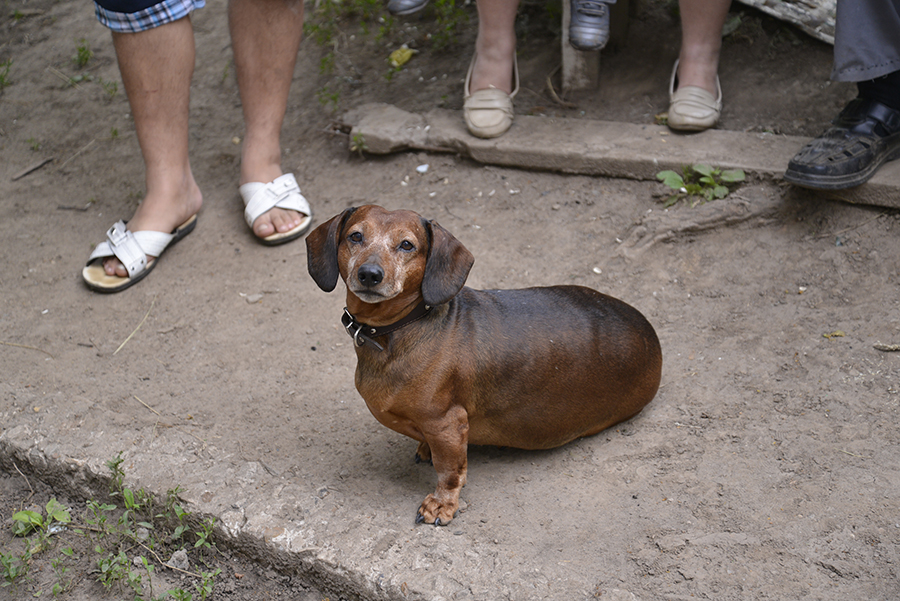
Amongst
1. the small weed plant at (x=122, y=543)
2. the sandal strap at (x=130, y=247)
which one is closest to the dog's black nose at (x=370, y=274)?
the small weed plant at (x=122, y=543)

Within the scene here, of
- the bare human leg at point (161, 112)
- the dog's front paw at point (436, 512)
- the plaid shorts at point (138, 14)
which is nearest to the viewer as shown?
the dog's front paw at point (436, 512)

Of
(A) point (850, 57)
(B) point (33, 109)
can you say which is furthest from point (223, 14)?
(A) point (850, 57)

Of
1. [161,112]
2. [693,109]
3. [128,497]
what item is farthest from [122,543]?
[693,109]

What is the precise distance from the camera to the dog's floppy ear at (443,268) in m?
2.13

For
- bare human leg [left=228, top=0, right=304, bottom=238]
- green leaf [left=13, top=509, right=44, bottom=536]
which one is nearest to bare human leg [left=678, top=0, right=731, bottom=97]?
bare human leg [left=228, top=0, right=304, bottom=238]

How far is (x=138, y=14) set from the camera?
11.3ft

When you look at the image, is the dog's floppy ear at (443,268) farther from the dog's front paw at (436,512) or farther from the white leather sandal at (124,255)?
the white leather sandal at (124,255)

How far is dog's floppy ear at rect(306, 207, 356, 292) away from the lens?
2205 mm

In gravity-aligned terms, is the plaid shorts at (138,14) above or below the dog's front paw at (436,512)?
above

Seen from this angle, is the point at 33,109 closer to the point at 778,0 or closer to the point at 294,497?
the point at 294,497

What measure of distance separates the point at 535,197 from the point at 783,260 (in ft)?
4.14

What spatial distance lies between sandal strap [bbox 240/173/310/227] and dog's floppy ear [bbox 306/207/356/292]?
179cm

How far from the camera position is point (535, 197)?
3.96m

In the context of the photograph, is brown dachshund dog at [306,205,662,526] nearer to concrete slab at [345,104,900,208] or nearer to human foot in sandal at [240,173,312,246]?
concrete slab at [345,104,900,208]
